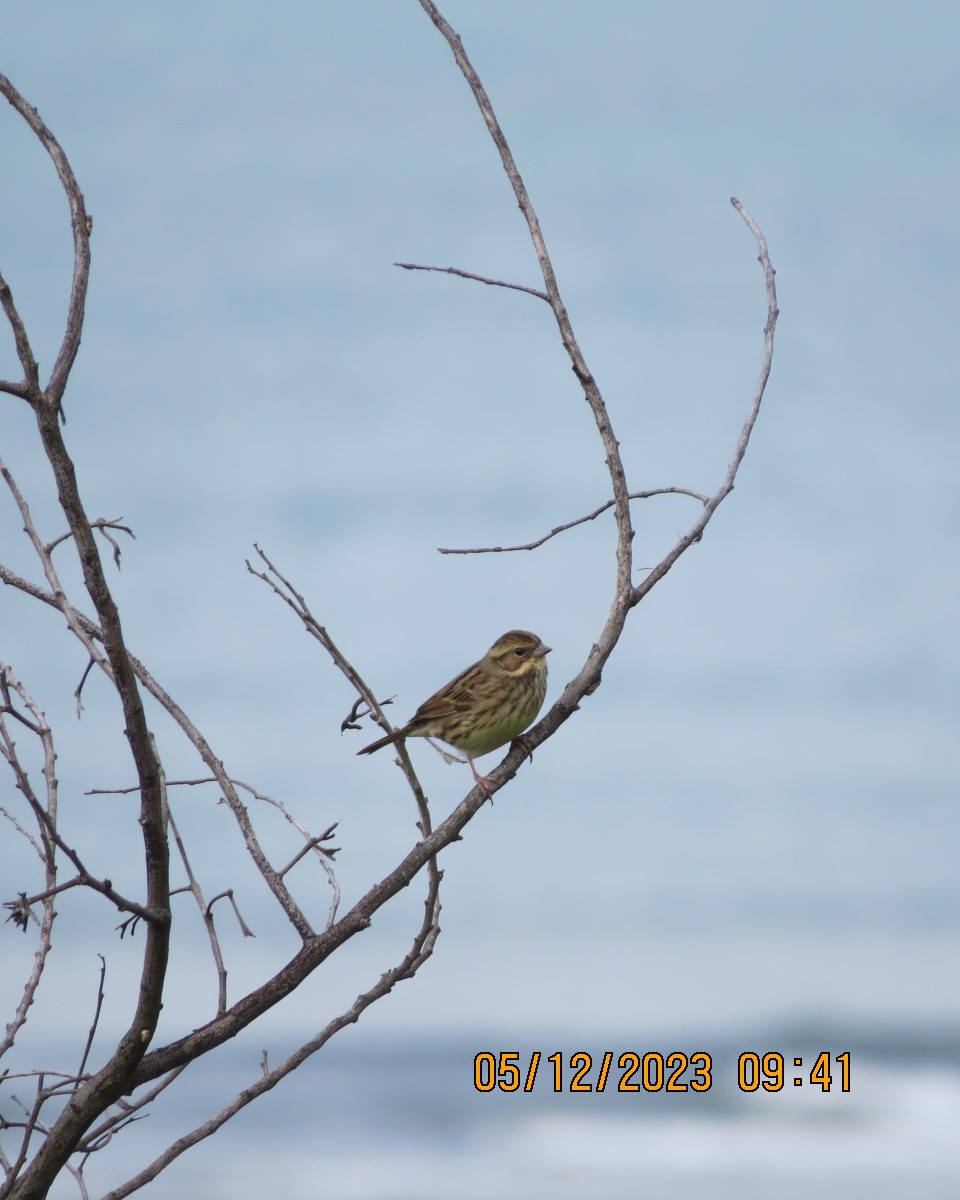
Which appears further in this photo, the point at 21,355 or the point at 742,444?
the point at 742,444

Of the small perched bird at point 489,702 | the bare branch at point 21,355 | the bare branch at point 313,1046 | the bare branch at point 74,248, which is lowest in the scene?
the bare branch at point 313,1046

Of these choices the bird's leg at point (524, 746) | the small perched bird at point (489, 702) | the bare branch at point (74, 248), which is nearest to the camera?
the bare branch at point (74, 248)

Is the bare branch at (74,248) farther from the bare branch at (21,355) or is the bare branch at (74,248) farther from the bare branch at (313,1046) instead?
the bare branch at (313,1046)

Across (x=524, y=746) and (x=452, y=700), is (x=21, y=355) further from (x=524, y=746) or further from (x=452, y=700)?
(x=452, y=700)

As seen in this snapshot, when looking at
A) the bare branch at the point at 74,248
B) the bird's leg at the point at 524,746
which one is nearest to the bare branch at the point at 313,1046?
the bird's leg at the point at 524,746

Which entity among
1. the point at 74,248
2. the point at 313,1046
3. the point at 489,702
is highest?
the point at 489,702

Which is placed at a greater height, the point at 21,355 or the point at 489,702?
the point at 489,702

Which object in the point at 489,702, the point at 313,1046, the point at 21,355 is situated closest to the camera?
the point at 21,355

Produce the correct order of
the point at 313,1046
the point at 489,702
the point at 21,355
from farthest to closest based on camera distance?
the point at 489,702 < the point at 313,1046 < the point at 21,355

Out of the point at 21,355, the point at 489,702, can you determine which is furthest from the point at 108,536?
the point at 489,702

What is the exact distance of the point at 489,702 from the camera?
700cm

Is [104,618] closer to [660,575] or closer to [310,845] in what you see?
[310,845]

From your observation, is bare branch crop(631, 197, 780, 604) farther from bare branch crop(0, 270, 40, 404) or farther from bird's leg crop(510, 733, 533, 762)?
bare branch crop(0, 270, 40, 404)

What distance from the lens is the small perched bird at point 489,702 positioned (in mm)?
6965
